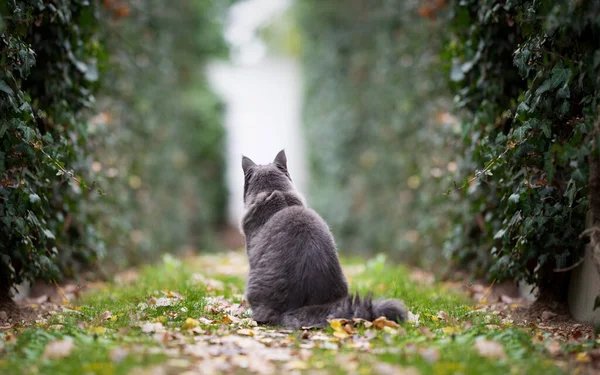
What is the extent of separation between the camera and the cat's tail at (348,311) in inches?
174

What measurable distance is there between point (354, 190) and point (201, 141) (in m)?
5.85

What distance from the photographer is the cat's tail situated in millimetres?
4430

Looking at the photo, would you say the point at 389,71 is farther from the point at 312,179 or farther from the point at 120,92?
the point at 312,179

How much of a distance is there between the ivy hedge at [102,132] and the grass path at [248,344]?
3.59ft

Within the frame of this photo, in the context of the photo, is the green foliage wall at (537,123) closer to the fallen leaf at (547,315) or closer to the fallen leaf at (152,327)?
the fallen leaf at (547,315)

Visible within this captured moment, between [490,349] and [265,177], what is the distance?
258 cm

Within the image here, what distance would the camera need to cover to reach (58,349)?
11.6 feet

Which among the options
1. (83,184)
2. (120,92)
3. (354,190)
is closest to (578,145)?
(83,184)

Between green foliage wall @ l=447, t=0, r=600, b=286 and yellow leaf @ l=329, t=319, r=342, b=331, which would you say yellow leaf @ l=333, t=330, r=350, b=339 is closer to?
yellow leaf @ l=329, t=319, r=342, b=331

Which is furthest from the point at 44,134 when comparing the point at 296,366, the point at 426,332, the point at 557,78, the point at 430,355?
the point at 557,78

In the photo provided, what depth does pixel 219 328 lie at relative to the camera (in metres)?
4.48

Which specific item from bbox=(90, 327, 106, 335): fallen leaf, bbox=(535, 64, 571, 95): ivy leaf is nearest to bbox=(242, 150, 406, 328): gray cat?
bbox=(90, 327, 106, 335): fallen leaf

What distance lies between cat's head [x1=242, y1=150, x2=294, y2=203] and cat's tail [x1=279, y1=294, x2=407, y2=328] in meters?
1.27

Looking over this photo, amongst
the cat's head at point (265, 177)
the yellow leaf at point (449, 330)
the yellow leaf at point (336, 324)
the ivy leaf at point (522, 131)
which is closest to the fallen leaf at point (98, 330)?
the yellow leaf at point (336, 324)
